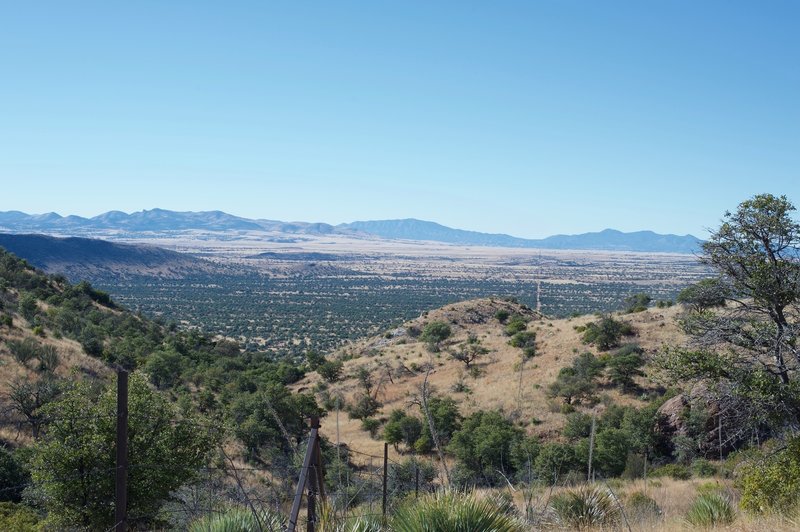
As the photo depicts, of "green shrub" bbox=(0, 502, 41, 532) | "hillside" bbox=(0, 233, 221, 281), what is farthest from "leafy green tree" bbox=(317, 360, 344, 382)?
"hillside" bbox=(0, 233, 221, 281)

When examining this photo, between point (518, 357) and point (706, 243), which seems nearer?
point (706, 243)

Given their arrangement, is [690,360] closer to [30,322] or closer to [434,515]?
[434,515]

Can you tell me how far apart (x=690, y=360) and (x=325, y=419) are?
28.8 meters

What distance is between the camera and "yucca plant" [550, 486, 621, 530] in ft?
29.2

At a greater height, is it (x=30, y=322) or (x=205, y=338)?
(x=30, y=322)

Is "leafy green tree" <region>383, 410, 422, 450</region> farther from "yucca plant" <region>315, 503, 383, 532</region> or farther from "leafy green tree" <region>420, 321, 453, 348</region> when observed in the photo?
"yucca plant" <region>315, 503, 383, 532</region>

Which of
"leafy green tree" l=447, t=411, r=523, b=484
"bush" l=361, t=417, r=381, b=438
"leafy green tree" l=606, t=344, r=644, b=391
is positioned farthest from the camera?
"leafy green tree" l=606, t=344, r=644, b=391

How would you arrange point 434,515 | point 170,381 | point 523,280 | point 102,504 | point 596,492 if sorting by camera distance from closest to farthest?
point 434,515
point 596,492
point 102,504
point 170,381
point 523,280

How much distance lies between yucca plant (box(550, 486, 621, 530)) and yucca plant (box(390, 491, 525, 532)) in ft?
10.7

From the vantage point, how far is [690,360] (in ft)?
36.1

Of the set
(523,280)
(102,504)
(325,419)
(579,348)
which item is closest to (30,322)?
(325,419)

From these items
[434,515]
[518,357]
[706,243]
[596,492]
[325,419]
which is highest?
[706,243]

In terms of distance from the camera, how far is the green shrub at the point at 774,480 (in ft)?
32.6

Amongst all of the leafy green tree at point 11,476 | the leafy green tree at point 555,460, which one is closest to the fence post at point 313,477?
the leafy green tree at point 11,476
